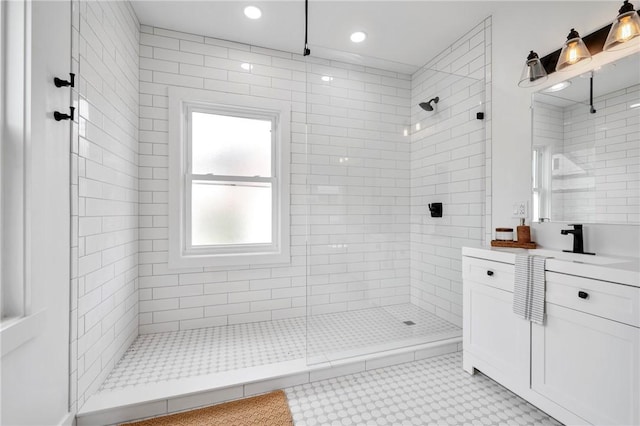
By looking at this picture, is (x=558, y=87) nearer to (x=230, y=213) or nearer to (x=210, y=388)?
(x=230, y=213)

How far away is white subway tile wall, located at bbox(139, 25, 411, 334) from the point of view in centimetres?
239

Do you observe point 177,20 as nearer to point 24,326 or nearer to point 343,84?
point 343,84

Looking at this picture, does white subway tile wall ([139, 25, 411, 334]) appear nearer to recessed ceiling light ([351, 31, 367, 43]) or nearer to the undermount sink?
recessed ceiling light ([351, 31, 367, 43])

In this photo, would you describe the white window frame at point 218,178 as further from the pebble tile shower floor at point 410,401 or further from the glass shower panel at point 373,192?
the pebble tile shower floor at point 410,401

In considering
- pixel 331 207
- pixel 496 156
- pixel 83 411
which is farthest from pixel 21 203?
pixel 496 156

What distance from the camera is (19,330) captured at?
107 cm

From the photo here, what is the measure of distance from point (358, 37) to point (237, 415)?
301cm

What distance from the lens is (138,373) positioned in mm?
1849

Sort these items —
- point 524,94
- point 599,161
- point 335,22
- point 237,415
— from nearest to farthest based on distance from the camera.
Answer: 1. point 237,415
2. point 599,161
3. point 524,94
4. point 335,22

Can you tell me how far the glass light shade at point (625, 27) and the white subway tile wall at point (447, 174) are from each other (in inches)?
38.1

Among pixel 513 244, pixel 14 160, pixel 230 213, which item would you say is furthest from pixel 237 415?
pixel 513 244

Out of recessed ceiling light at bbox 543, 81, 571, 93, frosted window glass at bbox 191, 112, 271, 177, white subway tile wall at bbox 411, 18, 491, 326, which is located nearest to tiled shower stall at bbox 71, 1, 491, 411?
white subway tile wall at bbox 411, 18, 491, 326

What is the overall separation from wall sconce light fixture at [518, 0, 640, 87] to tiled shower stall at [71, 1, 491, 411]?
52cm

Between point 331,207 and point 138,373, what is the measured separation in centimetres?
174
